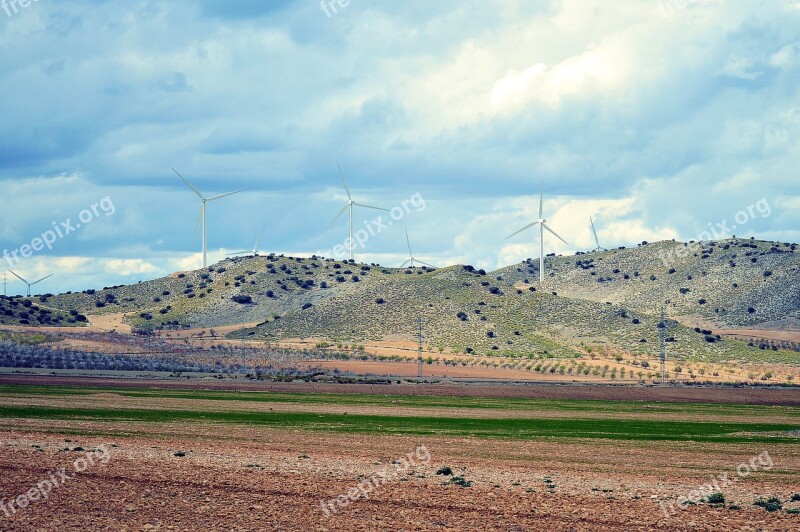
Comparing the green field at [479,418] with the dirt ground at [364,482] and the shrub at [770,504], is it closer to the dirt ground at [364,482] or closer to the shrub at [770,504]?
the dirt ground at [364,482]

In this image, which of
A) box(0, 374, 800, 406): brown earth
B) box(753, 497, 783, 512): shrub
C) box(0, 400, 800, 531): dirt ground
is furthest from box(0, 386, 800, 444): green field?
box(753, 497, 783, 512): shrub

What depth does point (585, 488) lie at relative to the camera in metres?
35.3

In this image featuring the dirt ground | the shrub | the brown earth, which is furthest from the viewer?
the brown earth

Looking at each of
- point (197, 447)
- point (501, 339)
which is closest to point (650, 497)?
point (197, 447)

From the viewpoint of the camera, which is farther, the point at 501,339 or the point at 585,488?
the point at 501,339

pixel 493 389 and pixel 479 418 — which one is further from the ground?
pixel 493 389

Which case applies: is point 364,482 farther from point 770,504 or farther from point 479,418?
point 479,418

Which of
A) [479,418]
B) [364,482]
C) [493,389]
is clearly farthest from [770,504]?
[493,389]

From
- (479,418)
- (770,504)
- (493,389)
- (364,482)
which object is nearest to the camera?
(770,504)

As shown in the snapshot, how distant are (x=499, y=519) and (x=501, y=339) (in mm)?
146565

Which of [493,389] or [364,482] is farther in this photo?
[493,389]

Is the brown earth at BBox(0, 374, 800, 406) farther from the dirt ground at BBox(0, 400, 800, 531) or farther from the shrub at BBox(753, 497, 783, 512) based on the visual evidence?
the shrub at BBox(753, 497, 783, 512)

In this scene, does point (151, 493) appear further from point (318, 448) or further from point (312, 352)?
point (312, 352)

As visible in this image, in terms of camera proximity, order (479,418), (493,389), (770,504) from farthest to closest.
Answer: (493,389), (479,418), (770,504)
